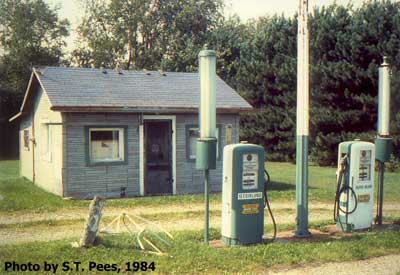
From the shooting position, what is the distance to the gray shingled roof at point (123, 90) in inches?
581

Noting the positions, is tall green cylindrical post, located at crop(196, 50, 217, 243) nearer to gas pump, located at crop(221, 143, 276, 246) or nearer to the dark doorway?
gas pump, located at crop(221, 143, 276, 246)

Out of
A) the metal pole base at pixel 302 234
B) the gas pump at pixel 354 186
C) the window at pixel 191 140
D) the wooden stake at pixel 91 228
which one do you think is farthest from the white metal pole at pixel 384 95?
the window at pixel 191 140

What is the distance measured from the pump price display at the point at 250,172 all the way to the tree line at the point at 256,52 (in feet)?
31.5

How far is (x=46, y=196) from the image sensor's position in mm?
14523

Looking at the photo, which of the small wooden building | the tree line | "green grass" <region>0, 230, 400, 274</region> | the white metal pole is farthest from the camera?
the tree line

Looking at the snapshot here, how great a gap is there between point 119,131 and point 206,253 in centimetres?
826

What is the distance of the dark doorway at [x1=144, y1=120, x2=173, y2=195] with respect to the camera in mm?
15656

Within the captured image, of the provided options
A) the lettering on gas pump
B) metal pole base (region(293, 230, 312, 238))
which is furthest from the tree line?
the lettering on gas pump

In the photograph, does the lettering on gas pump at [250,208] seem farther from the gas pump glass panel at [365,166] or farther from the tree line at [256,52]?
the tree line at [256,52]

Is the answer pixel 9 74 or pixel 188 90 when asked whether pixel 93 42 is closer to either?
pixel 9 74

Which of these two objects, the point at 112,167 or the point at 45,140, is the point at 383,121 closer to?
the point at 112,167

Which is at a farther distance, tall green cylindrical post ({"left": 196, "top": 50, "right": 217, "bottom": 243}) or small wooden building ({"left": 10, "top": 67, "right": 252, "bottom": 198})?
small wooden building ({"left": 10, "top": 67, "right": 252, "bottom": 198})

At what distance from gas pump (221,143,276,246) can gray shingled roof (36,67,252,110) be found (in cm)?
733

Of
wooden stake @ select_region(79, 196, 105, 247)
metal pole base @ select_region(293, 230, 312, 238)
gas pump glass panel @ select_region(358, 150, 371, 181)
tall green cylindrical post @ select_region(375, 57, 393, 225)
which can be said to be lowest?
metal pole base @ select_region(293, 230, 312, 238)
